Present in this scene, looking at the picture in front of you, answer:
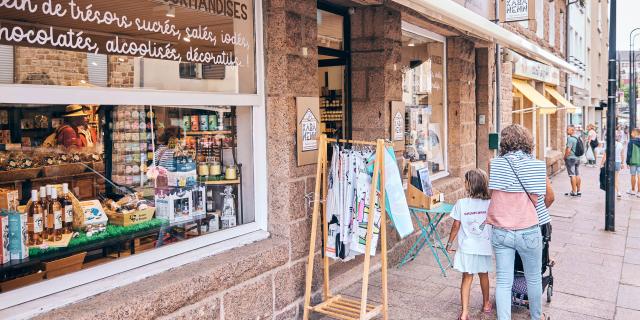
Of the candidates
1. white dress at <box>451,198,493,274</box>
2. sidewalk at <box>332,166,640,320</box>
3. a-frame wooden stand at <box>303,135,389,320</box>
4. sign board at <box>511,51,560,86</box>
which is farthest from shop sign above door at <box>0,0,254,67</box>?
sign board at <box>511,51,560,86</box>

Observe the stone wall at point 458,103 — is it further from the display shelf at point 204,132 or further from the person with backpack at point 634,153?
the person with backpack at point 634,153

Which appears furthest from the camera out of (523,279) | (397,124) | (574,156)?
(574,156)

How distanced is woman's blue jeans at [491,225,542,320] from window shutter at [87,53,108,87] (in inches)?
118

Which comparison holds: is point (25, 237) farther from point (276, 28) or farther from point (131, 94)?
point (276, 28)

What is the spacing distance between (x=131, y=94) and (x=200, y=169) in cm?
117

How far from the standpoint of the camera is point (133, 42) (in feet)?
11.3

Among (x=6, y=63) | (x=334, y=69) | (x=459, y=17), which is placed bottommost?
(x=6, y=63)

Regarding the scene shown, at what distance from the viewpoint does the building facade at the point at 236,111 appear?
10.1ft

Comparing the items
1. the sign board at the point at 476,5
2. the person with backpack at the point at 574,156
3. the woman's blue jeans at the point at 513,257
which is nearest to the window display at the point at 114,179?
the woman's blue jeans at the point at 513,257

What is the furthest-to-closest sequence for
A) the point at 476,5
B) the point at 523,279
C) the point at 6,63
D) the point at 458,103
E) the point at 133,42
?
the point at 458,103
the point at 476,5
the point at 523,279
the point at 133,42
the point at 6,63

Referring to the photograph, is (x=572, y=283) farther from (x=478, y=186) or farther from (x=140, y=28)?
(x=140, y=28)

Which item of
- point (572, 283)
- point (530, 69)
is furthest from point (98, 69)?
point (530, 69)

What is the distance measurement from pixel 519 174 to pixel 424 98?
415cm

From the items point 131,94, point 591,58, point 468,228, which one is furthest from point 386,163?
point 591,58
